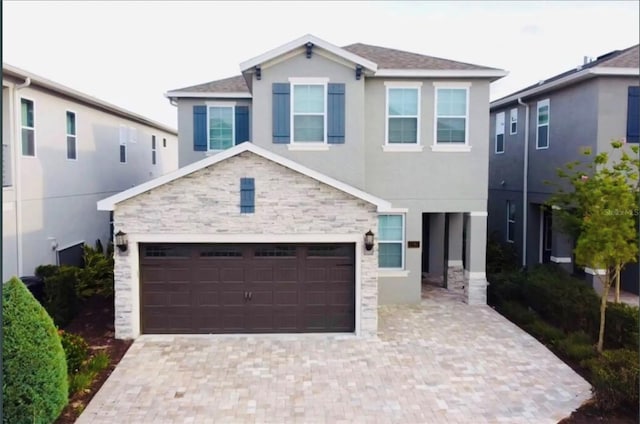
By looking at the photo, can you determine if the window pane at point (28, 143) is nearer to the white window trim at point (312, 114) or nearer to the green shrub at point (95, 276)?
the green shrub at point (95, 276)

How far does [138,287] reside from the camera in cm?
1257

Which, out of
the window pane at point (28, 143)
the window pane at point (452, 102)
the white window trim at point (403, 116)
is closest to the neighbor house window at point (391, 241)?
the white window trim at point (403, 116)

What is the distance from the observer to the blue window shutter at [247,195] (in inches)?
487

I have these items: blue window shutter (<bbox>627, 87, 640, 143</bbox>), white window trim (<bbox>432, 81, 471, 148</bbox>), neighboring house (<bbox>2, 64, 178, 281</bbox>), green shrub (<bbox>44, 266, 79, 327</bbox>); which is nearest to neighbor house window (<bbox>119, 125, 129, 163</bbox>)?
neighboring house (<bbox>2, 64, 178, 281</bbox>)

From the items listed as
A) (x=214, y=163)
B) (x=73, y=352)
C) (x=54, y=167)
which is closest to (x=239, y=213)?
(x=214, y=163)

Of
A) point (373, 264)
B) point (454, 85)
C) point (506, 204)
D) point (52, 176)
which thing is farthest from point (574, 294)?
point (52, 176)

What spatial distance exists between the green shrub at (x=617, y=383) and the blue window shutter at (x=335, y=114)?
8.12m

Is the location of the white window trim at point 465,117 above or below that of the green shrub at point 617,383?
above

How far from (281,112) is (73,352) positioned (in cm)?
750

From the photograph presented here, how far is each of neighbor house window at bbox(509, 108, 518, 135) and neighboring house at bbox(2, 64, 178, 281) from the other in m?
14.4

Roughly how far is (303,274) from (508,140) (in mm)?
11939

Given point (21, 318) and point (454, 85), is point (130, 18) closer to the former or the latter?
point (21, 318)

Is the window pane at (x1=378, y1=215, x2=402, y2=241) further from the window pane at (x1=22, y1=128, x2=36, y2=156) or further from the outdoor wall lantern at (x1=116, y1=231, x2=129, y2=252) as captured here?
the window pane at (x1=22, y1=128, x2=36, y2=156)

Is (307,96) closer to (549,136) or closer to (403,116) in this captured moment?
(403,116)
